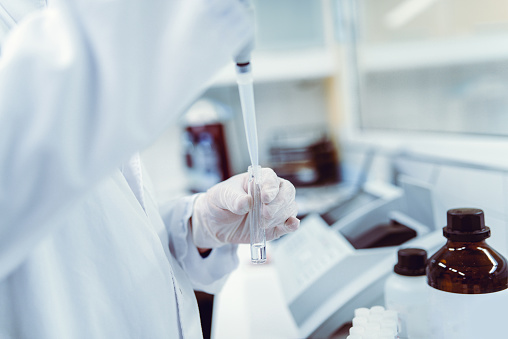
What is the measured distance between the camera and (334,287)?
885 millimetres

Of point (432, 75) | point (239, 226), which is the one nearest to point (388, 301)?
point (239, 226)

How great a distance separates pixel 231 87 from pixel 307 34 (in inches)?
19.4

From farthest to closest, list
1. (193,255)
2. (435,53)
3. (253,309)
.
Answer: (435,53) < (253,309) < (193,255)

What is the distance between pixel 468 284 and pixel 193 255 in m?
0.45

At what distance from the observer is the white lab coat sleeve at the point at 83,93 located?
0.38 m

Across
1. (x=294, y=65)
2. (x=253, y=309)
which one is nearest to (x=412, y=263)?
(x=253, y=309)

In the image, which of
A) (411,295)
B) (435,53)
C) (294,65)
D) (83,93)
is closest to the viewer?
(83,93)

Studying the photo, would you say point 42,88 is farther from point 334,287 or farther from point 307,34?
point 307,34

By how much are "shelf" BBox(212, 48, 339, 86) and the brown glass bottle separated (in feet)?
5.42

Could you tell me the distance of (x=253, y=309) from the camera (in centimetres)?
101

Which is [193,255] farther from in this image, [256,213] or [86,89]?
[86,89]

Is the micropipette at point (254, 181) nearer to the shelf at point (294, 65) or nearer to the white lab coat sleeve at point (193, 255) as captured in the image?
the white lab coat sleeve at point (193, 255)

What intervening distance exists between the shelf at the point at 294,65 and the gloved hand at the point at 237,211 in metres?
1.47

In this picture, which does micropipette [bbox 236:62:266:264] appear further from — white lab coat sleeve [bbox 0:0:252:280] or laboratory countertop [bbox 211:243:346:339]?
laboratory countertop [bbox 211:243:346:339]
